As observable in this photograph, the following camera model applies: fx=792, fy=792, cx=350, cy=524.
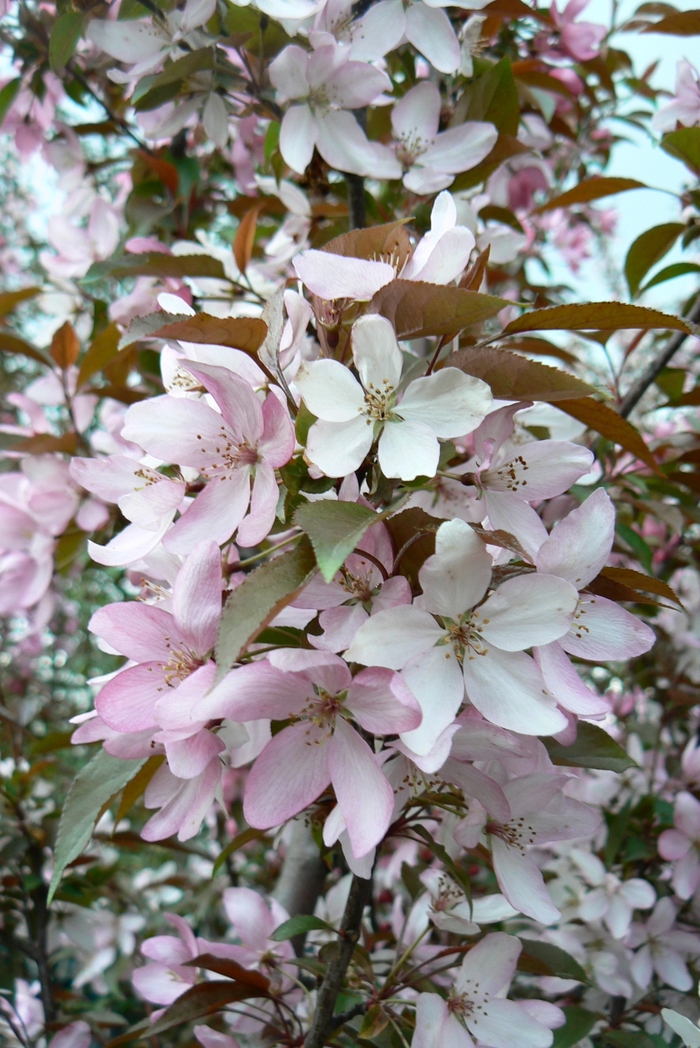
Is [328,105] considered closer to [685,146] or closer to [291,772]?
[685,146]

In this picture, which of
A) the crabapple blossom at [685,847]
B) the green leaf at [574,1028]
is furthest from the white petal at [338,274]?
the crabapple blossom at [685,847]

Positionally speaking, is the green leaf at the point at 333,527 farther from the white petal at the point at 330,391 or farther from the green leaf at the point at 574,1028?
the green leaf at the point at 574,1028

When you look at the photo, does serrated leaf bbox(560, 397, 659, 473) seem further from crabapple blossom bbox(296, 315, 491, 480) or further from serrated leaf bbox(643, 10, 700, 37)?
serrated leaf bbox(643, 10, 700, 37)

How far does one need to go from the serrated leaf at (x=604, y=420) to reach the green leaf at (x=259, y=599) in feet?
1.00

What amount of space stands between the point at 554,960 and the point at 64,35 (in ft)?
4.31

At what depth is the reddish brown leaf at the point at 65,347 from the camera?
4.64 ft

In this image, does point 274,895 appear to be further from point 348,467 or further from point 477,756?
point 348,467

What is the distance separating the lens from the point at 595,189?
1172 millimetres

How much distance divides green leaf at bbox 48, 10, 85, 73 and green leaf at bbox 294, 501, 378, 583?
86cm

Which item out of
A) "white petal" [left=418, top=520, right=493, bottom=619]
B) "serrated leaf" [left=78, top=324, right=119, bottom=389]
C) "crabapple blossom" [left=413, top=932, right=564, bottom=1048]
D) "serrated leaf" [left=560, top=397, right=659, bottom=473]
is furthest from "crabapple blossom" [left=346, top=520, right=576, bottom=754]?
"serrated leaf" [left=78, top=324, right=119, bottom=389]

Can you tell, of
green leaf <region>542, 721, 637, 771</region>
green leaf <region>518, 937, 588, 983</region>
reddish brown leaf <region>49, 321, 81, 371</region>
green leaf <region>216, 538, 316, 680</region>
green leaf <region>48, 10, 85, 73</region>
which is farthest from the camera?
reddish brown leaf <region>49, 321, 81, 371</region>

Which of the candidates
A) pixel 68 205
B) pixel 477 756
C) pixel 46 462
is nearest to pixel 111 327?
pixel 46 462

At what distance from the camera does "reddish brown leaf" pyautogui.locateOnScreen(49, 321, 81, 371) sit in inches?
55.7

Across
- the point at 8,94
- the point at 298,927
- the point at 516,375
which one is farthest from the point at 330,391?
the point at 8,94
